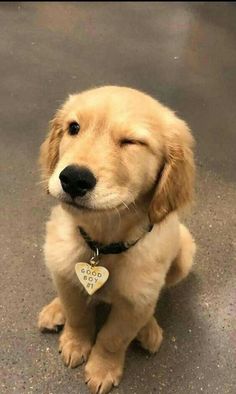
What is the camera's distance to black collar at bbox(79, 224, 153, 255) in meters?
1.17

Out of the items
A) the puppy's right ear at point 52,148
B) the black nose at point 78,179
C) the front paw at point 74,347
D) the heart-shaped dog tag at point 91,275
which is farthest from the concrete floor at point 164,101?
the black nose at point 78,179

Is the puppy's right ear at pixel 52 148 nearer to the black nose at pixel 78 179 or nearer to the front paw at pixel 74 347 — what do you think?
the black nose at pixel 78 179

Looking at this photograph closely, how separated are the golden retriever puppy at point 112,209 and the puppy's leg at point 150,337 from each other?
9 cm

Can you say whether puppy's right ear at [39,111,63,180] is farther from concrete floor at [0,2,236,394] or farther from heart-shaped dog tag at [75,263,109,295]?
concrete floor at [0,2,236,394]

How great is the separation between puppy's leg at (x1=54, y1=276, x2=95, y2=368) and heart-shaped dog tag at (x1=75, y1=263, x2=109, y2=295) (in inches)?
4.6

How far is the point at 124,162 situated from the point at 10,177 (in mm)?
1009

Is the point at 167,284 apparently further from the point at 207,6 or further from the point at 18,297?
the point at 207,6

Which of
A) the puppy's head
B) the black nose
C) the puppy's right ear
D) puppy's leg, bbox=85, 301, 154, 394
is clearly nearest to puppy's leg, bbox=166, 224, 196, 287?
puppy's leg, bbox=85, 301, 154, 394

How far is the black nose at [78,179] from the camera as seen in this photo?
0.93 metres

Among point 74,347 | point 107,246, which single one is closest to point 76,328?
point 74,347

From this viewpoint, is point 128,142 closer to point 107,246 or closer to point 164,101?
point 107,246

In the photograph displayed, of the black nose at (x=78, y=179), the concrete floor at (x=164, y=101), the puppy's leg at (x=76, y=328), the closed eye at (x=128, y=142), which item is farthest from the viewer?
the concrete floor at (x=164, y=101)

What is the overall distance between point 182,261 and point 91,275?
389 mm

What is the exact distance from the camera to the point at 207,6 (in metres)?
3.01
